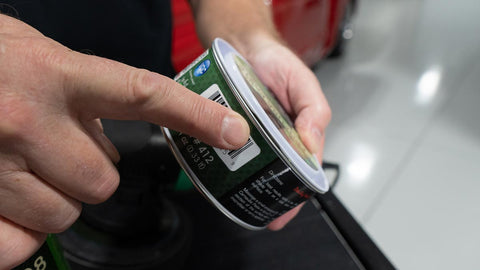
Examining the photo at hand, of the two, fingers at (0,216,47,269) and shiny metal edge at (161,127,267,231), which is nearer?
fingers at (0,216,47,269)

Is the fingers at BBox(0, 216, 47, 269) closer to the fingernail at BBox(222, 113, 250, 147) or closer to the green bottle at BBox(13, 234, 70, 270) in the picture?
the green bottle at BBox(13, 234, 70, 270)

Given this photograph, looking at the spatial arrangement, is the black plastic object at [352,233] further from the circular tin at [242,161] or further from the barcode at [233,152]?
the barcode at [233,152]

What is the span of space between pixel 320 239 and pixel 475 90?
1.37 m

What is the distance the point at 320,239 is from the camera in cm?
61

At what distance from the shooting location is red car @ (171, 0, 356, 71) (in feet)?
3.55

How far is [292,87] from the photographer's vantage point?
0.64 m

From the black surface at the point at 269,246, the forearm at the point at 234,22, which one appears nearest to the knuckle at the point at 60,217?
the black surface at the point at 269,246

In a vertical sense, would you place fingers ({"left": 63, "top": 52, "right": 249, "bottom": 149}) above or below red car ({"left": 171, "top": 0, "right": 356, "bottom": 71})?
above

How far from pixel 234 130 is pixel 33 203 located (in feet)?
0.57

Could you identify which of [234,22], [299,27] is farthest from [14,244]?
[299,27]

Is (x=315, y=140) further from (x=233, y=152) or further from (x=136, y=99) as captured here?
(x=136, y=99)

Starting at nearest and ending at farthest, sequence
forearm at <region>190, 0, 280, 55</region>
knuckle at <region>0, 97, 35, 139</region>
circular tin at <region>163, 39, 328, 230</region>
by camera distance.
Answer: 1. knuckle at <region>0, 97, 35, 139</region>
2. circular tin at <region>163, 39, 328, 230</region>
3. forearm at <region>190, 0, 280, 55</region>

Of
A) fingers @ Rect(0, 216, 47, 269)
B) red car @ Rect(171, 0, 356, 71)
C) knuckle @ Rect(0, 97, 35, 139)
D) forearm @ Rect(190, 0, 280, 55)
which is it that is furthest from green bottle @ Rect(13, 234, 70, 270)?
red car @ Rect(171, 0, 356, 71)

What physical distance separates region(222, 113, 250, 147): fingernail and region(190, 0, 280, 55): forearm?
15.0 inches
